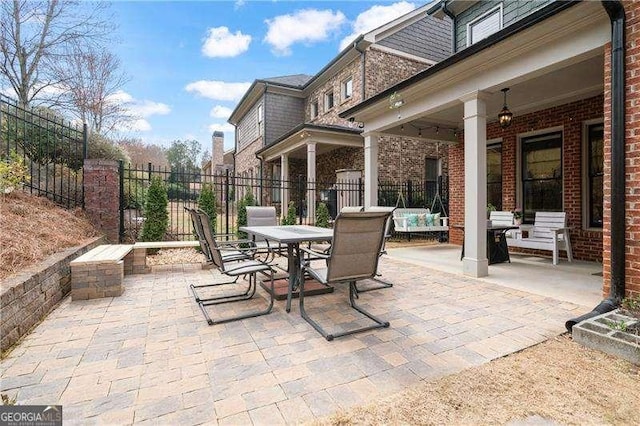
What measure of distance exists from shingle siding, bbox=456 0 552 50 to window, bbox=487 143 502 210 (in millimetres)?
2427

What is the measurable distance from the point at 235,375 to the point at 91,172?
5211 millimetres

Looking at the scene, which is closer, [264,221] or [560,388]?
[560,388]

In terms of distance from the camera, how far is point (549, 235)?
18.2ft

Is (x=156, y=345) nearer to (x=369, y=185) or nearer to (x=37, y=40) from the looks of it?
(x=369, y=185)

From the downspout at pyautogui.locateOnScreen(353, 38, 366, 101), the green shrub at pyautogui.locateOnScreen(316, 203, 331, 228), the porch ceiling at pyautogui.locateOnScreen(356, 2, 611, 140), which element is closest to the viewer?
the porch ceiling at pyautogui.locateOnScreen(356, 2, 611, 140)

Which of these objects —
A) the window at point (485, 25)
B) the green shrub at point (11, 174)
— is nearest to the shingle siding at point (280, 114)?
the window at point (485, 25)

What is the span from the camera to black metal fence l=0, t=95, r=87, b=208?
509 centimetres

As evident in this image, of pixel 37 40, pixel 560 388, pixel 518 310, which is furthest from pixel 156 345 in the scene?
pixel 37 40

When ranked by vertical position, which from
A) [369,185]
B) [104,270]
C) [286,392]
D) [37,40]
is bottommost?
[286,392]

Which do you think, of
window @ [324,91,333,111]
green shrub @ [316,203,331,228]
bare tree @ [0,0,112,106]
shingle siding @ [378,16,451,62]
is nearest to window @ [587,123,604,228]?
green shrub @ [316,203,331,228]

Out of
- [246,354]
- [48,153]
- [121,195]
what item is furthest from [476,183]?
[48,153]

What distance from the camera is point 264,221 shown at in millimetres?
5680

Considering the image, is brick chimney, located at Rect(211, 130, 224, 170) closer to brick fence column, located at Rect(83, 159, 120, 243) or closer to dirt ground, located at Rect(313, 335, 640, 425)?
brick fence column, located at Rect(83, 159, 120, 243)

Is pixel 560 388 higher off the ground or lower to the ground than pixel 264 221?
lower
